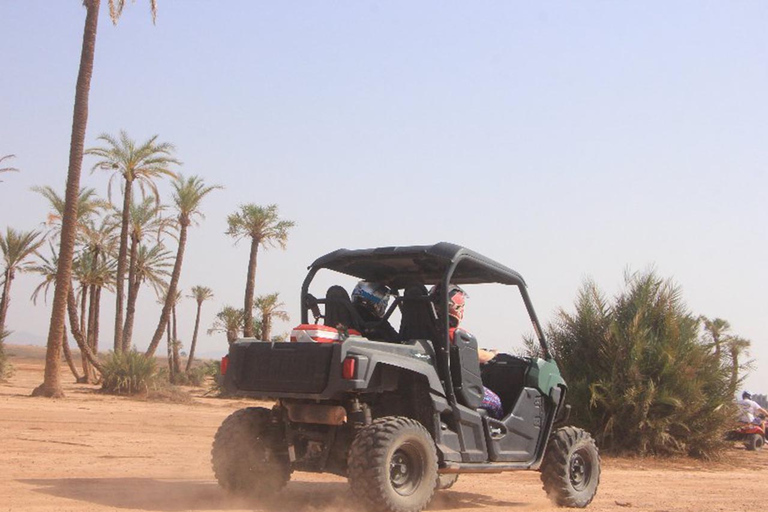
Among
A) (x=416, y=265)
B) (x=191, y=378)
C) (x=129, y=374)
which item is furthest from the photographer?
(x=191, y=378)

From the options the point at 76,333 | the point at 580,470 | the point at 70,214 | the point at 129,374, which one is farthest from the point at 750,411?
the point at 76,333

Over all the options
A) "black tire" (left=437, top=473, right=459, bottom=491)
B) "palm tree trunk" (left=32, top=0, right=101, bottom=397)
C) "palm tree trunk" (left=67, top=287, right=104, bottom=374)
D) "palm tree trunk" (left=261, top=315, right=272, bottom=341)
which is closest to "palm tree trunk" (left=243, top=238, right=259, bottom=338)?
"palm tree trunk" (left=261, top=315, right=272, bottom=341)

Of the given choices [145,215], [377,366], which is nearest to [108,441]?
[377,366]

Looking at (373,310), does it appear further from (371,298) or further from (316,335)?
(316,335)

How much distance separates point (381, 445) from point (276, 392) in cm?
104

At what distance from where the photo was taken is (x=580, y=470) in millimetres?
9391

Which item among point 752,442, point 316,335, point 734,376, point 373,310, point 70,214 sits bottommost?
point 752,442

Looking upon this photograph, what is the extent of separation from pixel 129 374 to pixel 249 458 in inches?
791

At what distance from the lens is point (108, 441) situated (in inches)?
523

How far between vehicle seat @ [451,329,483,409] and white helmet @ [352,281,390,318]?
0.81 metres

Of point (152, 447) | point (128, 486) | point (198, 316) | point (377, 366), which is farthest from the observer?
point (198, 316)

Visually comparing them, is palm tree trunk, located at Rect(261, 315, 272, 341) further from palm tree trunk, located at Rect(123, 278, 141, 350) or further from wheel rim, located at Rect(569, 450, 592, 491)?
wheel rim, located at Rect(569, 450, 592, 491)

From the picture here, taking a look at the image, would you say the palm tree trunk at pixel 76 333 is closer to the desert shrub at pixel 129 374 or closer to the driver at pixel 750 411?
the desert shrub at pixel 129 374

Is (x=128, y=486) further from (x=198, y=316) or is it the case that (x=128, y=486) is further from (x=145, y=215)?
(x=198, y=316)
